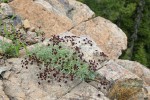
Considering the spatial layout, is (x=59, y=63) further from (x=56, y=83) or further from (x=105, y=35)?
(x=105, y=35)

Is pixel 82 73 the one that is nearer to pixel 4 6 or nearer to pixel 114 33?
pixel 4 6

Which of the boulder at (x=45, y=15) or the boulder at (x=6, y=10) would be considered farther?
the boulder at (x=45, y=15)

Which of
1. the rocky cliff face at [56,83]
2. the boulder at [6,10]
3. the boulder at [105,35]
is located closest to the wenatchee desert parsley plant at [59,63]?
the rocky cliff face at [56,83]

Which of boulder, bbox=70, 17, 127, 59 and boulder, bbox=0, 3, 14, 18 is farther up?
boulder, bbox=0, 3, 14, 18

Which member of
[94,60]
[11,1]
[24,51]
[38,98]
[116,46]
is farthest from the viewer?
[116,46]

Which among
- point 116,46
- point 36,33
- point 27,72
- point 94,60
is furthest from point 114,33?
point 27,72

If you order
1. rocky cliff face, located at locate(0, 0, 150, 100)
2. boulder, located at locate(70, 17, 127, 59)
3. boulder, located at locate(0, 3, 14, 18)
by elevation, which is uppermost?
boulder, located at locate(0, 3, 14, 18)

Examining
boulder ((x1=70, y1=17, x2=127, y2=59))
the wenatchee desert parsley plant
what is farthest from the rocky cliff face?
Answer: boulder ((x1=70, y1=17, x2=127, y2=59))

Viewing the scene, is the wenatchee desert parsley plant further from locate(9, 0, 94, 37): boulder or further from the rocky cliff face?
locate(9, 0, 94, 37): boulder

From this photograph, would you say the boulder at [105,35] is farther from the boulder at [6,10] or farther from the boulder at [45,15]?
the boulder at [6,10]
